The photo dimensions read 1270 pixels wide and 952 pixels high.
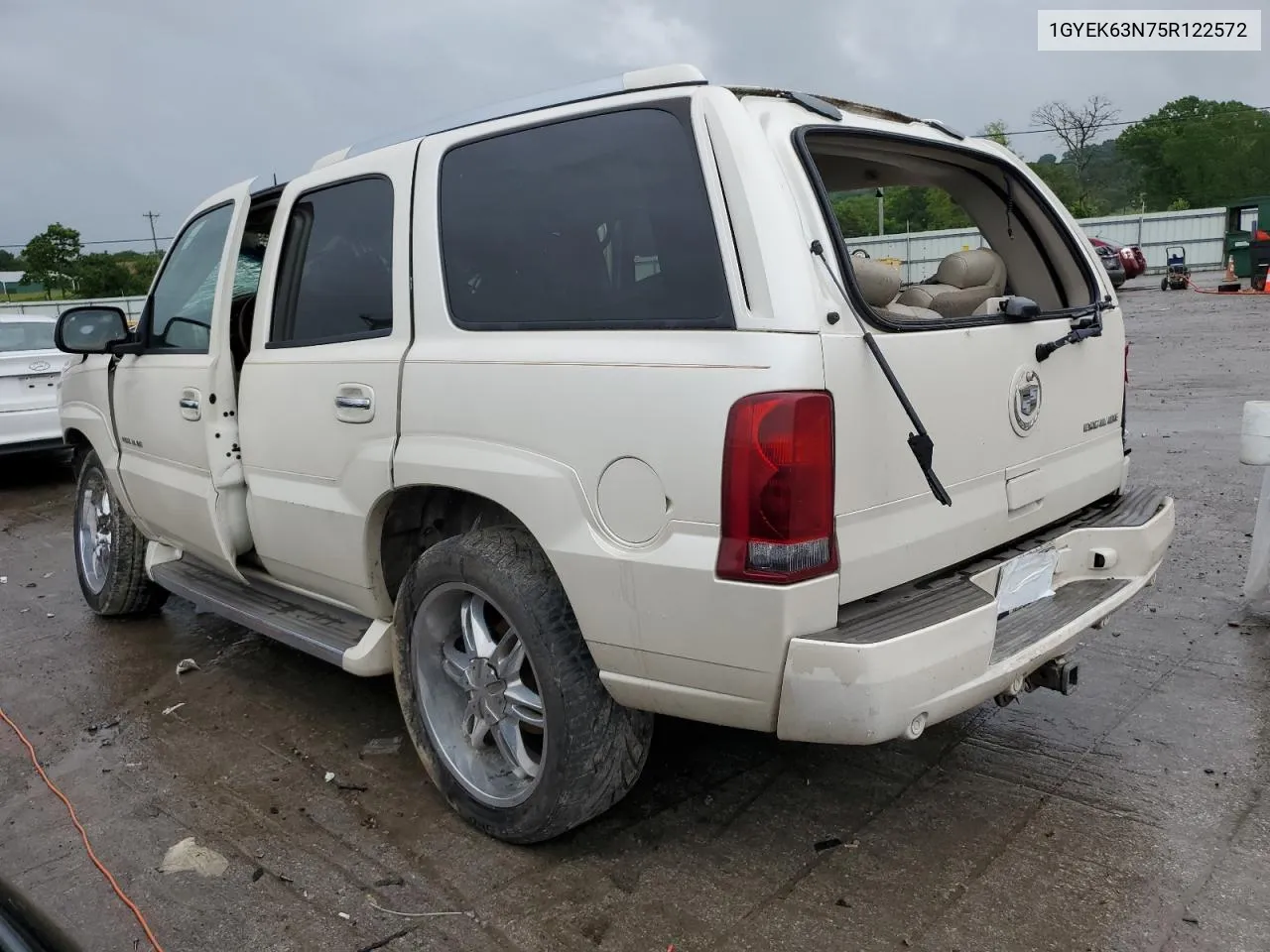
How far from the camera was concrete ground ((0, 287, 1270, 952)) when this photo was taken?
100 inches

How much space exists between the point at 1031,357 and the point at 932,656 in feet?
3.49

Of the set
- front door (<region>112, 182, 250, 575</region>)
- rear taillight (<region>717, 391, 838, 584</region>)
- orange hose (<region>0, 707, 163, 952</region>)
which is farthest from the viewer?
front door (<region>112, 182, 250, 575</region>)

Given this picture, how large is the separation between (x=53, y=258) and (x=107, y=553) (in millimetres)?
54433


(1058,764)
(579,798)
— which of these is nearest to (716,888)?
(579,798)

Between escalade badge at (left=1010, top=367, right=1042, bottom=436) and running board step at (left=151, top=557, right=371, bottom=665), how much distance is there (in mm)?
2225

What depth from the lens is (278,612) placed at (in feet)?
12.1

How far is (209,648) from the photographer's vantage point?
4.80 m

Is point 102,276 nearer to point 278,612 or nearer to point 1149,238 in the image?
point 1149,238

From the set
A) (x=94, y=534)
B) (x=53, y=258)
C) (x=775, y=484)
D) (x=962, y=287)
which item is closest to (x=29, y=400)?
(x=94, y=534)

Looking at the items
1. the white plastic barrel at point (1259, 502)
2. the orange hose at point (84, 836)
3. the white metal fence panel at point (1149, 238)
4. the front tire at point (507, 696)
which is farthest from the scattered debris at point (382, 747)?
the white metal fence panel at point (1149, 238)

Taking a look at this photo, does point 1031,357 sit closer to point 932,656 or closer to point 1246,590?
point 932,656

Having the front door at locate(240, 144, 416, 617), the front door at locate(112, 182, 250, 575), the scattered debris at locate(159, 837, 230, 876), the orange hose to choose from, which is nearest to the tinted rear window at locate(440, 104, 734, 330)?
the front door at locate(240, 144, 416, 617)

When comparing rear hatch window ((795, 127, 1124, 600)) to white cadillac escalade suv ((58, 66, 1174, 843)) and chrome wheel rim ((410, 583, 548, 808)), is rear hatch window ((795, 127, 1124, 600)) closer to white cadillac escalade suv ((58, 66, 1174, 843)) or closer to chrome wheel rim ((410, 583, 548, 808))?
white cadillac escalade suv ((58, 66, 1174, 843))

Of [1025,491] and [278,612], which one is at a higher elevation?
[1025,491]
